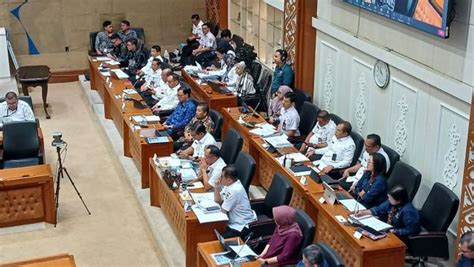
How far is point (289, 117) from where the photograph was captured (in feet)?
31.1

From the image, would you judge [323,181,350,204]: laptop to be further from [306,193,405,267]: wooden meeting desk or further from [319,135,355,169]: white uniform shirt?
[319,135,355,169]: white uniform shirt

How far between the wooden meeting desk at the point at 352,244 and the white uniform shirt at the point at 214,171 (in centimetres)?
110

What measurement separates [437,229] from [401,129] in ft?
5.53

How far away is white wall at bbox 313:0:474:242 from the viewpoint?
7.04 metres

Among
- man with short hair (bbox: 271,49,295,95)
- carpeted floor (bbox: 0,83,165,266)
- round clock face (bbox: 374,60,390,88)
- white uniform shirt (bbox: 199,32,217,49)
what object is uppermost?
round clock face (bbox: 374,60,390,88)

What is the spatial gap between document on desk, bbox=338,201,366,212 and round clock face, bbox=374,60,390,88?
2031mm

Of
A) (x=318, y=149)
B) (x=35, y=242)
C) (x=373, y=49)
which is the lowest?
(x=35, y=242)

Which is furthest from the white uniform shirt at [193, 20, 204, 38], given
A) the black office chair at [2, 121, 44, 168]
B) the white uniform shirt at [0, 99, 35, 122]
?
the black office chair at [2, 121, 44, 168]

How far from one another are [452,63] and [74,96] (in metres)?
9.05

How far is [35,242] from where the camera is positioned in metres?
8.07

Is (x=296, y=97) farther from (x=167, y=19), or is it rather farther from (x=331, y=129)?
(x=167, y=19)

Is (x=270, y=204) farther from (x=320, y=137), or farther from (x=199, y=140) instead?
(x=320, y=137)

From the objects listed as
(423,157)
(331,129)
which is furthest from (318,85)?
(423,157)

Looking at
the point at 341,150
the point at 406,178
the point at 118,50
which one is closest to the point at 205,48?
the point at 118,50
